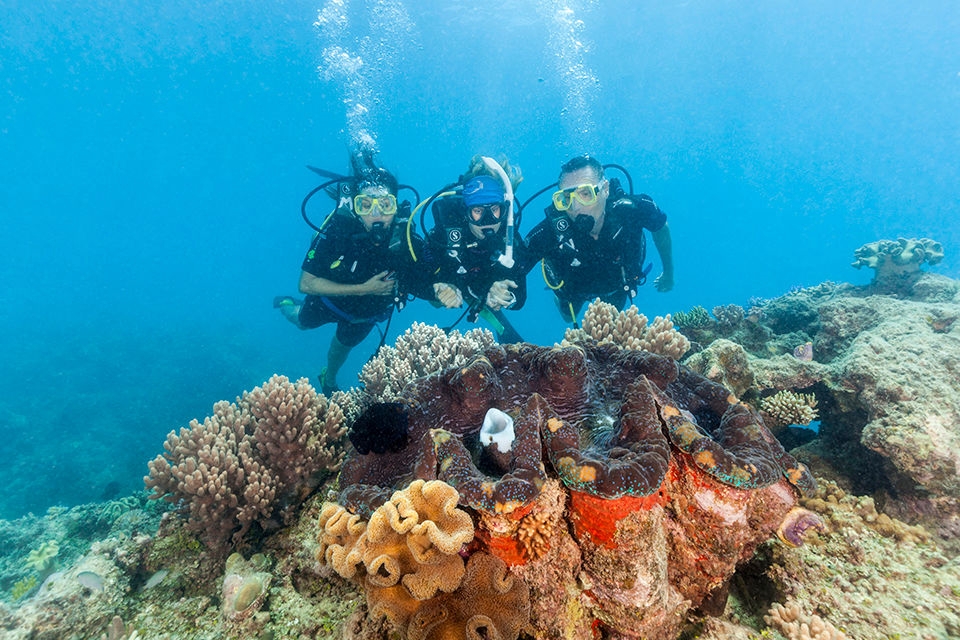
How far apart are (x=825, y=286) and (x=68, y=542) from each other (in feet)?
51.0

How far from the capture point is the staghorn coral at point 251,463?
130 inches

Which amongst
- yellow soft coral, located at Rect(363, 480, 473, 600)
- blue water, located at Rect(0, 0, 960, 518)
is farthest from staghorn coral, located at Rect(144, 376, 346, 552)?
blue water, located at Rect(0, 0, 960, 518)

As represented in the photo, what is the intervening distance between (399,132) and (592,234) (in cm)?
10074

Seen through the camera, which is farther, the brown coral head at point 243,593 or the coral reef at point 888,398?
the coral reef at point 888,398

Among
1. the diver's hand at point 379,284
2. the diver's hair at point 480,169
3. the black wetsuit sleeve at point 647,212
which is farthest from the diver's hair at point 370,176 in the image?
the black wetsuit sleeve at point 647,212

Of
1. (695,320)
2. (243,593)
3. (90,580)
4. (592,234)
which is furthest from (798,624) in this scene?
(592,234)

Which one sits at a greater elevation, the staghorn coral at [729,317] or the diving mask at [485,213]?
the diving mask at [485,213]

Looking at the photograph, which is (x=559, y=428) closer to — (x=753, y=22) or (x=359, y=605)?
(x=359, y=605)

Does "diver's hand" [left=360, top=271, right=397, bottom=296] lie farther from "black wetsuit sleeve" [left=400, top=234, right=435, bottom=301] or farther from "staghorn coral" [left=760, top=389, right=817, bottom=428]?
"staghorn coral" [left=760, top=389, right=817, bottom=428]

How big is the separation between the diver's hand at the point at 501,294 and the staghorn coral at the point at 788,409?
453cm

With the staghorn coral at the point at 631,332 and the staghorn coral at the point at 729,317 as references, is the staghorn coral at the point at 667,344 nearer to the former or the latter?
the staghorn coral at the point at 631,332

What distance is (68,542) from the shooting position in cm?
639

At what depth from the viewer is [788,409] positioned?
4.20 meters

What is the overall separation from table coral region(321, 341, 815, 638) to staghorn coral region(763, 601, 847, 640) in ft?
0.86
